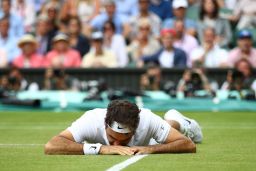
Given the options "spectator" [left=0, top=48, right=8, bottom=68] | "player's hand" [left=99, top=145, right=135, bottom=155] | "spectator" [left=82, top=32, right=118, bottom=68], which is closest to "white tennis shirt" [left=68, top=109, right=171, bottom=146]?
"player's hand" [left=99, top=145, right=135, bottom=155]

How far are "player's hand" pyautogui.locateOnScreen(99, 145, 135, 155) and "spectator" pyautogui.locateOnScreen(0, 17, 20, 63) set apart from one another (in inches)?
520

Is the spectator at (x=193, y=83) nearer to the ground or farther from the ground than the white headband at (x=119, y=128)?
nearer to the ground

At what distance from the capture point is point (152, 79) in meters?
18.9

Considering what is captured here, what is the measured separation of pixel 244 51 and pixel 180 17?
2.11m

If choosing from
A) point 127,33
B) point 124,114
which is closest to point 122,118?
point 124,114

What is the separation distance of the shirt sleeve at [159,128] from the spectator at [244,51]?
11353 mm

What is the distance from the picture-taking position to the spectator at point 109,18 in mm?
21688

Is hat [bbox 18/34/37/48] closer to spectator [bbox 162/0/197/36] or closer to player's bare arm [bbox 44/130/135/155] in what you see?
spectator [bbox 162/0/197/36]

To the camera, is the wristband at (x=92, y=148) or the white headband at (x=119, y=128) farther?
the wristband at (x=92, y=148)

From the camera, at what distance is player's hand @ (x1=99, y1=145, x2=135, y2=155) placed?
843cm

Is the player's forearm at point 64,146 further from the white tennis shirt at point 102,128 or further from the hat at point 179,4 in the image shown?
the hat at point 179,4

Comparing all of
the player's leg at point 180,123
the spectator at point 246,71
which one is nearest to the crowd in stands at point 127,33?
the spectator at point 246,71

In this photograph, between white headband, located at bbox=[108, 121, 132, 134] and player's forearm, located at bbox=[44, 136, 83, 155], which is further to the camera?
player's forearm, located at bbox=[44, 136, 83, 155]

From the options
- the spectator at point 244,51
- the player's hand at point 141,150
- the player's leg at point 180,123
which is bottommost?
the spectator at point 244,51
